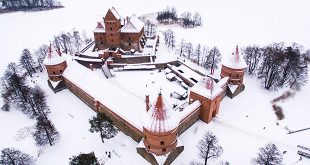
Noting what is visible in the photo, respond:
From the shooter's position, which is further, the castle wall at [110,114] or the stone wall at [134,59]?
the stone wall at [134,59]

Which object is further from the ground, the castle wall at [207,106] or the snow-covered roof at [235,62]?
the snow-covered roof at [235,62]

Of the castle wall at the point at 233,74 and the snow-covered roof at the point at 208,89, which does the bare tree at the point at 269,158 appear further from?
the castle wall at the point at 233,74

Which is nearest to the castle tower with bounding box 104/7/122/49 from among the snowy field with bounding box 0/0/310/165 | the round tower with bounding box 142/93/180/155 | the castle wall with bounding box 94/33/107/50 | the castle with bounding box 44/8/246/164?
the castle with bounding box 44/8/246/164

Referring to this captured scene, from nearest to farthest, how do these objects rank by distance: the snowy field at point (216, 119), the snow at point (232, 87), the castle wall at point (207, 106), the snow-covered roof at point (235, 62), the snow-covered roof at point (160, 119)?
the snow-covered roof at point (160, 119) → the snowy field at point (216, 119) → the castle wall at point (207, 106) → the snow-covered roof at point (235, 62) → the snow at point (232, 87)

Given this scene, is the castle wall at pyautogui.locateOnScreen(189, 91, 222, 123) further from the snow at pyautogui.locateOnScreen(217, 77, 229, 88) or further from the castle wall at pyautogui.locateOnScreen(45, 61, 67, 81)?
the castle wall at pyautogui.locateOnScreen(45, 61, 67, 81)

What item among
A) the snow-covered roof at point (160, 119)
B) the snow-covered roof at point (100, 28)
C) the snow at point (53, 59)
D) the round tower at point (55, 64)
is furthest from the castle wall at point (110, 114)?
the snow-covered roof at point (100, 28)

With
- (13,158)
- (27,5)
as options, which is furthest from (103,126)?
(27,5)

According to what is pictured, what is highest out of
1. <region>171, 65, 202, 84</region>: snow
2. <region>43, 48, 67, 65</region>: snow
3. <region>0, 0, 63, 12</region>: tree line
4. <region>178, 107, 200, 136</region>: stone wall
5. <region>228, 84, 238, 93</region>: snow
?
<region>0, 0, 63, 12</region>: tree line

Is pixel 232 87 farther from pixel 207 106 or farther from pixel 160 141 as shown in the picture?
pixel 160 141
